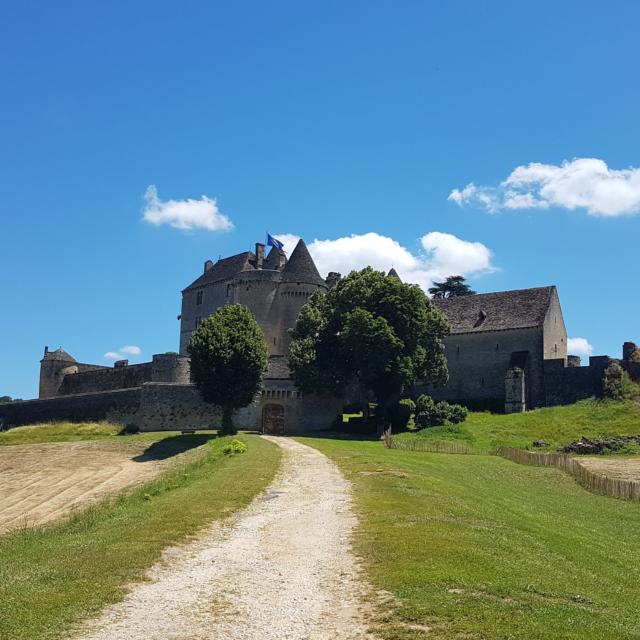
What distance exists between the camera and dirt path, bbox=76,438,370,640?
10.0 metres

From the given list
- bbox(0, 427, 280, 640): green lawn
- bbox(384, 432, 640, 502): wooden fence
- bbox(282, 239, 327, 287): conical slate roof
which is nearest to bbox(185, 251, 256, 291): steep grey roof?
bbox(282, 239, 327, 287): conical slate roof

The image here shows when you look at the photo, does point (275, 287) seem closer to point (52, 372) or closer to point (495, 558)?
point (52, 372)

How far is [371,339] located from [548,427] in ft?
44.7

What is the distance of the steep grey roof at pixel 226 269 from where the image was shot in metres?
77.2

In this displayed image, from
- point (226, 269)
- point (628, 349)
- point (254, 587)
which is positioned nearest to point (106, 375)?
point (226, 269)

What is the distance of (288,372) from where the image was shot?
59.2 m

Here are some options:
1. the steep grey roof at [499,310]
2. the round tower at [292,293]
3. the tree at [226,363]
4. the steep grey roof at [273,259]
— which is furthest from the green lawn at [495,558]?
the steep grey roof at [273,259]

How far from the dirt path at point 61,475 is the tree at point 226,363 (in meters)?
5.80

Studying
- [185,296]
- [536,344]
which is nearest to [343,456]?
[536,344]

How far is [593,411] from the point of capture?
53.5 m

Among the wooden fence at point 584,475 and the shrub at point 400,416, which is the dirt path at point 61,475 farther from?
the wooden fence at point 584,475

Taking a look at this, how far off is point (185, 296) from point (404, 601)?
248ft

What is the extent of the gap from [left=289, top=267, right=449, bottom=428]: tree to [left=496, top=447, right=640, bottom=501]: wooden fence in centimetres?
1218

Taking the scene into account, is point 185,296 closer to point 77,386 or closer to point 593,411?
point 77,386
